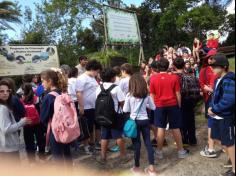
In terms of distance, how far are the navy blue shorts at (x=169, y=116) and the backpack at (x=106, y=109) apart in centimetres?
79

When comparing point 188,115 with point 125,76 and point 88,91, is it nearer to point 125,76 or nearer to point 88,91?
point 125,76

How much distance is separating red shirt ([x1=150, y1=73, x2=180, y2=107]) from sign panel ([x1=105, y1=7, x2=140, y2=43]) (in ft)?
22.5

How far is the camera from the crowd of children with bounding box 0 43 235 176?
183 inches

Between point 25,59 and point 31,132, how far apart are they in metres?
6.57

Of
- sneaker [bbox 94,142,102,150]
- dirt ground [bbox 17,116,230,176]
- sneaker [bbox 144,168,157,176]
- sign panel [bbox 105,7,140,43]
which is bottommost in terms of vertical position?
dirt ground [bbox 17,116,230,176]

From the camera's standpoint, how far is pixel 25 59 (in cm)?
1280

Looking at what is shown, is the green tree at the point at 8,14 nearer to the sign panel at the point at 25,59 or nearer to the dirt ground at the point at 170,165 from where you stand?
the sign panel at the point at 25,59

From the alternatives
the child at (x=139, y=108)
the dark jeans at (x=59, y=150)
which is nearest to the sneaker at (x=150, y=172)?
the child at (x=139, y=108)

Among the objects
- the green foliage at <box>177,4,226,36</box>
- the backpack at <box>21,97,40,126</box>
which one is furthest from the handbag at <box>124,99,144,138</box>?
the green foliage at <box>177,4,226,36</box>

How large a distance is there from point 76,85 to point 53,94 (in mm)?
1781

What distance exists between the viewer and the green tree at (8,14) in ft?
89.9

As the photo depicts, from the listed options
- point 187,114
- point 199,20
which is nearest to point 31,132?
point 187,114

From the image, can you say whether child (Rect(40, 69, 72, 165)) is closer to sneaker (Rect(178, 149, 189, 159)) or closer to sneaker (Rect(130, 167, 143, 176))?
sneaker (Rect(130, 167, 143, 176))

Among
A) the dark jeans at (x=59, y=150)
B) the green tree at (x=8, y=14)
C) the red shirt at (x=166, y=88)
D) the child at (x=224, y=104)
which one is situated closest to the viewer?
the child at (x=224, y=104)
